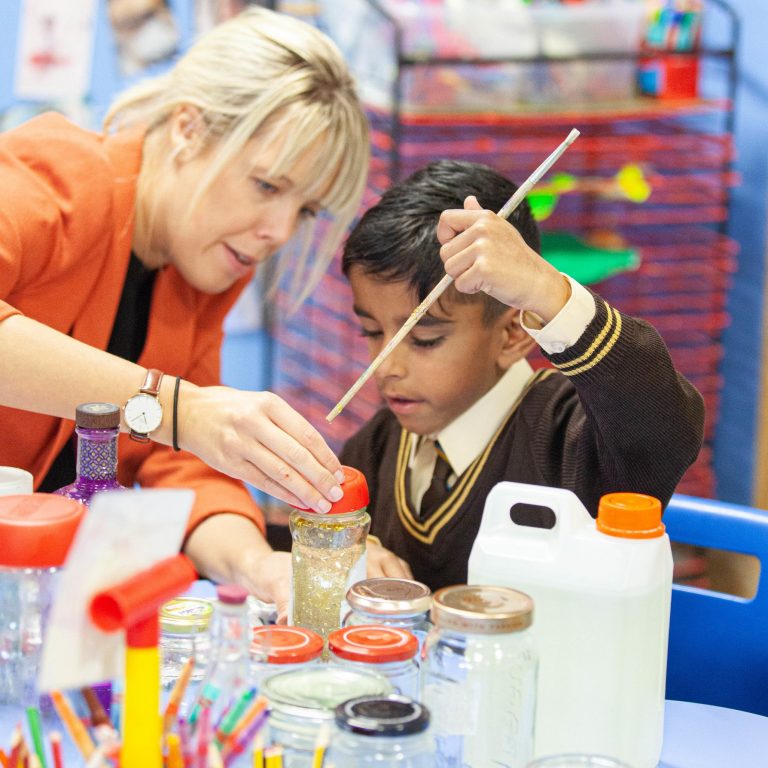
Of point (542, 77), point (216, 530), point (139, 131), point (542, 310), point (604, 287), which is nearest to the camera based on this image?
point (542, 310)

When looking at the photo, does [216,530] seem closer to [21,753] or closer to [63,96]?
[21,753]

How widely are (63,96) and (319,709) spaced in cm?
223

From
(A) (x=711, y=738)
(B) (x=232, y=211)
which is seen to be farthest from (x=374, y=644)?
(B) (x=232, y=211)

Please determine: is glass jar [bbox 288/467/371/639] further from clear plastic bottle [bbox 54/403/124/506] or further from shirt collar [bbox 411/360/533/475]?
shirt collar [bbox 411/360/533/475]

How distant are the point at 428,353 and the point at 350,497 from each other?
1.18 ft

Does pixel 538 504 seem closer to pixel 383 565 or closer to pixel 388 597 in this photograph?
pixel 388 597

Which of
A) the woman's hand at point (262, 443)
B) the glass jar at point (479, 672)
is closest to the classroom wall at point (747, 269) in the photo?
the woman's hand at point (262, 443)

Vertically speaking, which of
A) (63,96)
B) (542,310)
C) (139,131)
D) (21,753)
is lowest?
(21,753)

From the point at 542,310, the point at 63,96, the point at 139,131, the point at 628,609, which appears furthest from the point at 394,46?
the point at 628,609

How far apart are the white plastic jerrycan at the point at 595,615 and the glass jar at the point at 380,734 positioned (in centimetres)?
17

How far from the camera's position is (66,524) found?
0.77 meters

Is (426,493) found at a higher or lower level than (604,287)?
lower

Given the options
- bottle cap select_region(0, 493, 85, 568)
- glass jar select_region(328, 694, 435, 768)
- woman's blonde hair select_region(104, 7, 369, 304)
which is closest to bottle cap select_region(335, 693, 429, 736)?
glass jar select_region(328, 694, 435, 768)

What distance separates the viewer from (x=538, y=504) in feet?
2.94
